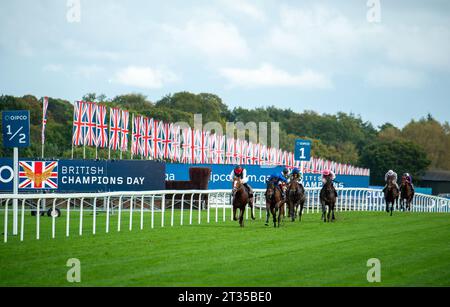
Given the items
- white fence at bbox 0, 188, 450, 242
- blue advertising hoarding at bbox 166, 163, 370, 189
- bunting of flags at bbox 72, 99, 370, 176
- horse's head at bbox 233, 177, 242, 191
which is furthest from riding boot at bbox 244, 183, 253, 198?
blue advertising hoarding at bbox 166, 163, 370, 189

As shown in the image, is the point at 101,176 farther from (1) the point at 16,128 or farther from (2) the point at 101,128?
(1) the point at 16,128

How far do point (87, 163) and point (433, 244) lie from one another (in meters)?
16.6

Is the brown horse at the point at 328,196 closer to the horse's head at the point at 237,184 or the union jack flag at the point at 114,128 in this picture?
the horse's head at the point at 237,184

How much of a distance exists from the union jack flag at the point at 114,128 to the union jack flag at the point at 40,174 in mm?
14785

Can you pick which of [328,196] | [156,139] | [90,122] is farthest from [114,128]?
[328,196]

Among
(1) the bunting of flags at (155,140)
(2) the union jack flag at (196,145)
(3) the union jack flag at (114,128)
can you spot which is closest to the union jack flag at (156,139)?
(1) the bunting of flags at (155,140)

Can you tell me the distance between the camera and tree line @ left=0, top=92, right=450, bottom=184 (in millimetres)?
72156

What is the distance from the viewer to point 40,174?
28281 millimetres

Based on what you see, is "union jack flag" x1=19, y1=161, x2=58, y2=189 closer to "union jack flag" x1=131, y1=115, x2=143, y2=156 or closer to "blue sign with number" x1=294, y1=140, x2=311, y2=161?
"blue sign with number" x1=294, y1=140, x2=311, y2=161

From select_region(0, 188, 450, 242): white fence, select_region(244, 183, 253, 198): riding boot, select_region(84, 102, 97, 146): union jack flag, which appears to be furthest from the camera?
select_region(84, 102, 97, 146): union jack flag

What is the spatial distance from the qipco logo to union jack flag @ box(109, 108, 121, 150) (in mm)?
11549

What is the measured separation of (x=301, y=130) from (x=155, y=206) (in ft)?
337
